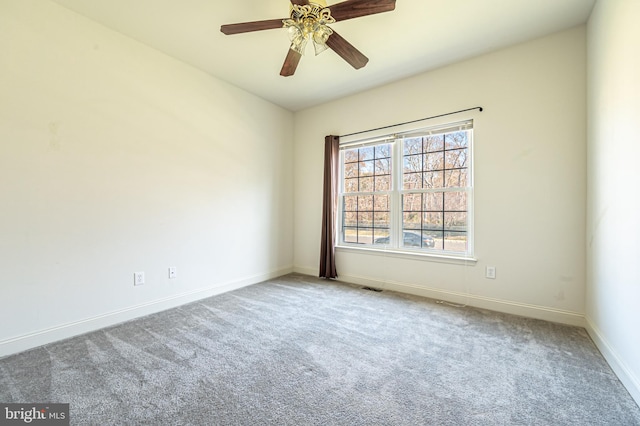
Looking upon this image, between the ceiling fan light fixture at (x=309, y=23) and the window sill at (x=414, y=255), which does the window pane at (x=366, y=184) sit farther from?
the ceiling fan light fixture at (x=309, y=23)

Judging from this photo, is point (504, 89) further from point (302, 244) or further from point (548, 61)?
point (302, 244)

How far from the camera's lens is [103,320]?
2400 millimetres

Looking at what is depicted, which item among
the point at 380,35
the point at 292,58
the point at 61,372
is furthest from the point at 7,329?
the point at 380,35

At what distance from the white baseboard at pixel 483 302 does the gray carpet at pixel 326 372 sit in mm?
116

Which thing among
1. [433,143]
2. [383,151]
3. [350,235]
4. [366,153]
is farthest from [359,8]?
[350,235]

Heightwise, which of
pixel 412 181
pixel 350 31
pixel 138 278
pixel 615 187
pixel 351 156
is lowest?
pixel 138 278

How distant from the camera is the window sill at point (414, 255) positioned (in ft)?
9.91

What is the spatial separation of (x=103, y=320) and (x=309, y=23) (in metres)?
3.05

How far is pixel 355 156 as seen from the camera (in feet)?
13.2

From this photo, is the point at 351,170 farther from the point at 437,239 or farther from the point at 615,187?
the point at 615,187

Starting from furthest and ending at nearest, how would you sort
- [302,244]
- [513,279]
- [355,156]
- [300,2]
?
[302,244], [355,156], [513,279], [300,2]

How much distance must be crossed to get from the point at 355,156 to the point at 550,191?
2.34 meters

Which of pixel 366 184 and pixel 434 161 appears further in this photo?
pixel 366 184

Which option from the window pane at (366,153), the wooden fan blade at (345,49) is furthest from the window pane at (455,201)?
the wooden fan blade at (345,49)
